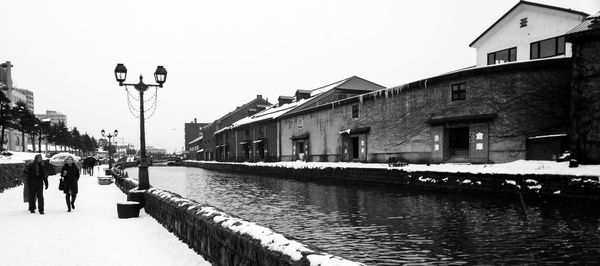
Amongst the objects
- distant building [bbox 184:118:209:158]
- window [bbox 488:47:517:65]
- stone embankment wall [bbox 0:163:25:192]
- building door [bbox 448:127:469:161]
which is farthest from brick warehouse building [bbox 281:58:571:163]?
distant building [bbox 184:118:209:158]

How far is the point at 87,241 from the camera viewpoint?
6844 mm

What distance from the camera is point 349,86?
40188mm

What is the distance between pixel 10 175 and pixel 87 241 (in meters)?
16.0

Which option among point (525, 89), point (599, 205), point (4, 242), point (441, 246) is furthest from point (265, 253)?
point (525, 89)

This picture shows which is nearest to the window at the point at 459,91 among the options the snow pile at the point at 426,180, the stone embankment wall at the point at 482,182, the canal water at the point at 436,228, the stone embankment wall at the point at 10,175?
the stone embankment wall at the point at 482,182

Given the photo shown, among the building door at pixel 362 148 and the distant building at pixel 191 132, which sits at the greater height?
the distant building at pixel 191 132

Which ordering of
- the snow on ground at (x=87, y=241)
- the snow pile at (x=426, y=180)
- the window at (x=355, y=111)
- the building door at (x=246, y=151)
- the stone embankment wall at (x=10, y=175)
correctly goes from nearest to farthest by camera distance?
the snow on ground at (x=87, y=241), the stone embankment wall at (x=10, y=175), the snow pile at (x=426, y=180), the window at (x=355, y=111), the building door at (x=246, y=151)

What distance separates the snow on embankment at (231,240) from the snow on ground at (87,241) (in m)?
0.32

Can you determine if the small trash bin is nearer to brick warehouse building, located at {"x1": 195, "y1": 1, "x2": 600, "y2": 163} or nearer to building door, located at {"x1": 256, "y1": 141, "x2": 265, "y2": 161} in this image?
brick warehouse building, located at {"x1": 195, "y1": 1, "x2": 600, "y2": 163}

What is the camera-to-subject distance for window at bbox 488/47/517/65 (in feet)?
84.0

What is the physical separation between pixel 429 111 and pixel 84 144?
9020 centimetres

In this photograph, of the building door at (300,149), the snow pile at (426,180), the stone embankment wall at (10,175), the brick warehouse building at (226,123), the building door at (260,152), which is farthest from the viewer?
the brick warehouse building at (226,123)

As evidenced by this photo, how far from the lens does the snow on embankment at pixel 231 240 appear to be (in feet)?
10.4

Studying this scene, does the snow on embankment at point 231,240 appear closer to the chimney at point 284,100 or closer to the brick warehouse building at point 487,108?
the brick warehouse building at point 487,108
